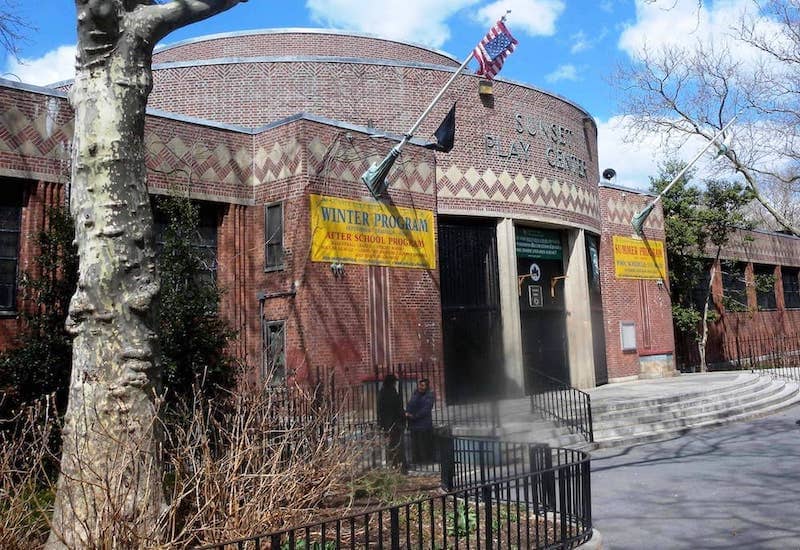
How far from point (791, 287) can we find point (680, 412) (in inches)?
1049

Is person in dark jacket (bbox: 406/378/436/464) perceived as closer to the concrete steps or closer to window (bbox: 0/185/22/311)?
the concrete steps

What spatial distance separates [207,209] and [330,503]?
9.69 meters

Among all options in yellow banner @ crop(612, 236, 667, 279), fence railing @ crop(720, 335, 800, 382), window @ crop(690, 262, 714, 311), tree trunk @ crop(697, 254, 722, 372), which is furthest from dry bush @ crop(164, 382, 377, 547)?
window @ crop(690, 262, 714, 311)

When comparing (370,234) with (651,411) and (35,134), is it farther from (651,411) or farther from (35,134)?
(651,411)

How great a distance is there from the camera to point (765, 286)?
1300 inches

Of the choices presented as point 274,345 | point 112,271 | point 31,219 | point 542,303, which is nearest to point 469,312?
point 542,303

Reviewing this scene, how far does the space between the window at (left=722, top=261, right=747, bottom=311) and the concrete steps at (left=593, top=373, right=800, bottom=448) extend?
12.5 metres

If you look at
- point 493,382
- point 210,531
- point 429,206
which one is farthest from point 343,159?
point 210,531

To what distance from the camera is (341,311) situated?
14844 mm

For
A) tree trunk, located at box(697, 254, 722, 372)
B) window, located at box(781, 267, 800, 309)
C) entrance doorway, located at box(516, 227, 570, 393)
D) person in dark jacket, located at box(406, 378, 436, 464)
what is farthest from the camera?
window, located at box(781, 267, 800, 309)

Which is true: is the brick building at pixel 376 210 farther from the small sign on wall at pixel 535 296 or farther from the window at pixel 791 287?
the window at pixel 791 287

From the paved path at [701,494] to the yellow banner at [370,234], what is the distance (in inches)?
240

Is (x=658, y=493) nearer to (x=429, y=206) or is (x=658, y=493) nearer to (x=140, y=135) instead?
(x=140, y=135)

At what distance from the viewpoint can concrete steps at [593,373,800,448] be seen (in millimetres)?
14656
